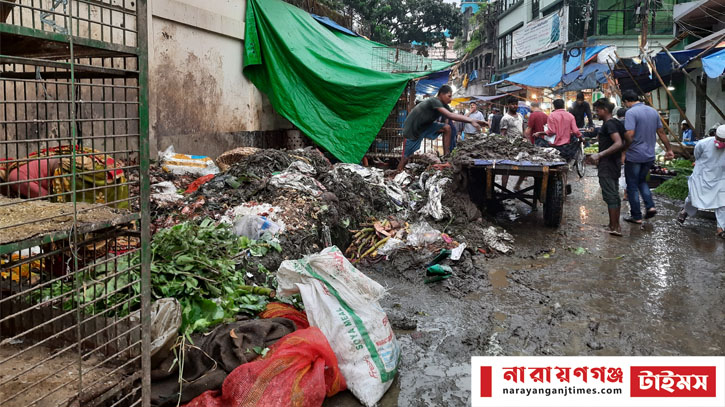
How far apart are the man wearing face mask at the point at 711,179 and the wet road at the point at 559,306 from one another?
1.78 feet

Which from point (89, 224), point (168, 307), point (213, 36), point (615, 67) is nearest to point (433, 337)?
point (168, 307)

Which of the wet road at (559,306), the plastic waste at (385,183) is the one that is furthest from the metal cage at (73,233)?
the plastic waste at (385,183)

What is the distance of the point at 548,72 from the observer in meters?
19.1

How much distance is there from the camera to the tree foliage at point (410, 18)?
24.8m

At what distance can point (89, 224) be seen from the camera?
196cm

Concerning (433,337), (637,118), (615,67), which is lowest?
(433,337)

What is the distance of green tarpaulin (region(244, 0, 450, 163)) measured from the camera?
10.7 metres

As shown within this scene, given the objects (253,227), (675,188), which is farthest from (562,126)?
(253,227)

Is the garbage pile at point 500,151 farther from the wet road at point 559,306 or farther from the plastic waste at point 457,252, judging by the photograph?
the plastic waste at point 457,252

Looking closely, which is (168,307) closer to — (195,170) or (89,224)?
(89,224)

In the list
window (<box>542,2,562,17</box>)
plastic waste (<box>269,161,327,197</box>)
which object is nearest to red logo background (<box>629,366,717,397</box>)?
plastic waste (<box>269,161,327,197</box>)

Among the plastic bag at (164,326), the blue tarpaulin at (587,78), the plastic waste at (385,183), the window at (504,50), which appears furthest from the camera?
the window at (504,50)

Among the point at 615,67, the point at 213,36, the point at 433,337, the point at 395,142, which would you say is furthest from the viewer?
the point at 395,142

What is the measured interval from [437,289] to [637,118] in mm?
4612
